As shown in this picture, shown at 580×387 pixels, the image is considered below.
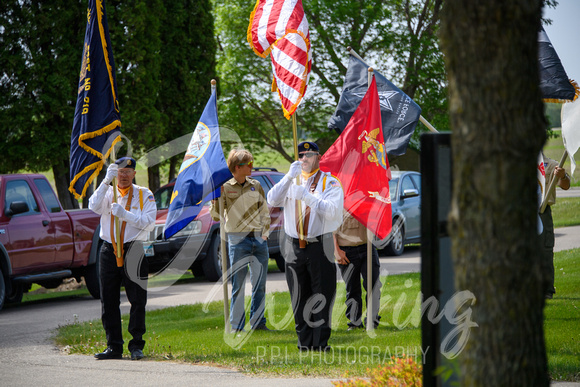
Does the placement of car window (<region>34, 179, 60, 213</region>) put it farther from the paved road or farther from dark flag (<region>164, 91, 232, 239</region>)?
dark flag (<region>164, 91, 232, 239</region>)

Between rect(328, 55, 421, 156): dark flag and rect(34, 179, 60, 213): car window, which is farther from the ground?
rect(328, 55, 421, 156): dark flag

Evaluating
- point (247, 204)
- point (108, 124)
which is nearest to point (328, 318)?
point (247, 204)

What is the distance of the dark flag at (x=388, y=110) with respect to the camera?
8812 mm

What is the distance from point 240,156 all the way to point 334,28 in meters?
16.4

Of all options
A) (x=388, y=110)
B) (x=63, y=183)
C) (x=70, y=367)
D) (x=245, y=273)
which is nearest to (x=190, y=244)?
(x=245, y=273)

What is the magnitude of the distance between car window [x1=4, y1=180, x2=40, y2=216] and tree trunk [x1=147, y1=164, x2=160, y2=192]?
844 cm

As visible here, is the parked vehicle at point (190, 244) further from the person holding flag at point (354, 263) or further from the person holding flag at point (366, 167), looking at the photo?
the person holding flag at point (366, 167)

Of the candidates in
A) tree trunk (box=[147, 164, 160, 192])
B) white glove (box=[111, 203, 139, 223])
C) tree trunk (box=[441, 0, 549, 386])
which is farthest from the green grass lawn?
tree trunk (box=[147, 164, 160, 192])

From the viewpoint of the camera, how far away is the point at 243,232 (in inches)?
354

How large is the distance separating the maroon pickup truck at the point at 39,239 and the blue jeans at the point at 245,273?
4414mm

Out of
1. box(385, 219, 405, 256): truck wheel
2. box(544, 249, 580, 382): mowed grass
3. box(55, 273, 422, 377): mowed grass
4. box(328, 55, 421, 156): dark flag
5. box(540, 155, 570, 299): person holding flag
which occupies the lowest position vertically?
box(55, 273, 422, 377): mowed grass

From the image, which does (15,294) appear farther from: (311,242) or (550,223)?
(550,223)

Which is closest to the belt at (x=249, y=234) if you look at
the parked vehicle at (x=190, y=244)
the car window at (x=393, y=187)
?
the parked vehicle at (x=190, y=244)

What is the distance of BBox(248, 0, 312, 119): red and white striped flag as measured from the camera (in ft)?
25.9
